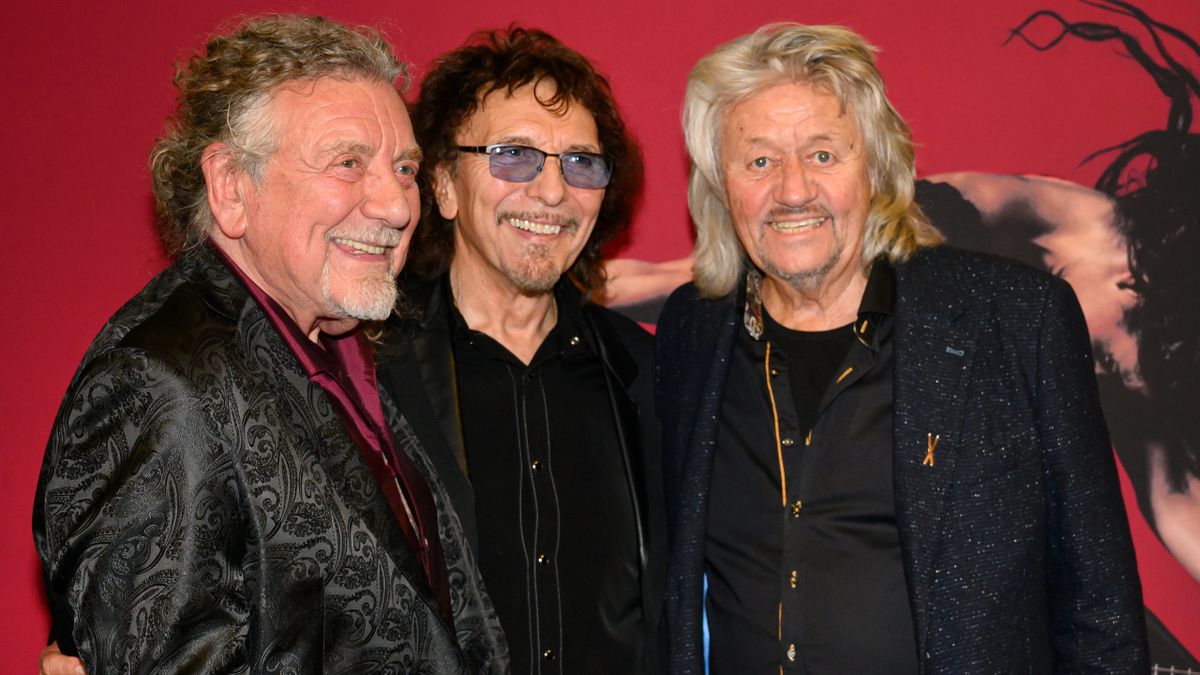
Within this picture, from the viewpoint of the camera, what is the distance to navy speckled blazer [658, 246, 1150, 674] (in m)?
2.17

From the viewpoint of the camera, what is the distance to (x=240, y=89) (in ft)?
6.27

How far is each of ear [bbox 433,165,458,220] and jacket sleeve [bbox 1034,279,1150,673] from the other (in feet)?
4.77

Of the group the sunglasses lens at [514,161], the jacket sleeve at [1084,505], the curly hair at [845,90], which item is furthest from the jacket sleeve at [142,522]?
the jacket sleeve at [1084,505]

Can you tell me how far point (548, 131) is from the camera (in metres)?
2.61

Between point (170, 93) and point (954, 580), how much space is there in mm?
2596

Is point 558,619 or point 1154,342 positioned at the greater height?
point 1154,342

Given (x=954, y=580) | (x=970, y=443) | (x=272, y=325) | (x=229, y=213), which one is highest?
(x=229, y=213)

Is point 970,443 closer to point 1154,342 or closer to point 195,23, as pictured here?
point 1154,342

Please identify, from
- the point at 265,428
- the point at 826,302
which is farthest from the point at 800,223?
the point at 265,428

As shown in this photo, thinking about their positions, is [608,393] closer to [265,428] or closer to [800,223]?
[800,223]

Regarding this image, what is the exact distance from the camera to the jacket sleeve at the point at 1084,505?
2.21 m

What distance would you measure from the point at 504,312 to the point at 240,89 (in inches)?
37.2

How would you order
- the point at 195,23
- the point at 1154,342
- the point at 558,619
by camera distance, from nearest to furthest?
the point at 558,619, the point at 1154,342, the point at 195,23

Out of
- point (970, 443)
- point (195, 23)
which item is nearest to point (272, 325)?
point (970, 443)
